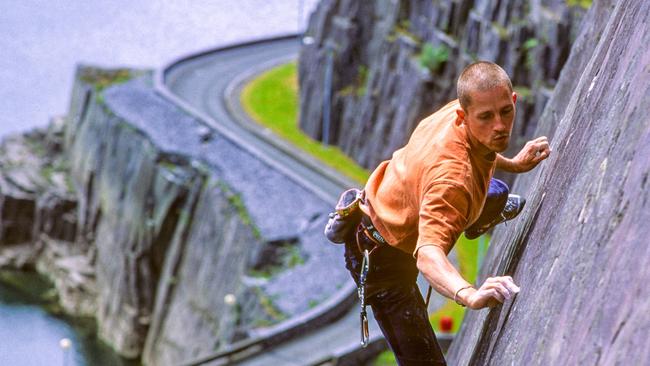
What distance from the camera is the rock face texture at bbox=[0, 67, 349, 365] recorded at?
53.2 m

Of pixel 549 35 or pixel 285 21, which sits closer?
pixel 549 35

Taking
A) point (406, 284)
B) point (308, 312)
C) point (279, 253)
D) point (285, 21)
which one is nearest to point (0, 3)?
point (285, 21)

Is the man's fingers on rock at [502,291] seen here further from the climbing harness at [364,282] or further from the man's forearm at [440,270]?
the climbing harness at [364,282]

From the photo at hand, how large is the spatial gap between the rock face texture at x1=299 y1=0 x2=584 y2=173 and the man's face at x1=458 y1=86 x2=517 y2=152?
40002 millimetres

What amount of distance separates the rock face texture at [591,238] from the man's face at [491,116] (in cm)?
77

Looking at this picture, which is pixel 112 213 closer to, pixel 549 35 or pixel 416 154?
pixel 549 35

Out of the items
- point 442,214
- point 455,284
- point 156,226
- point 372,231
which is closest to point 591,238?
point 455,284

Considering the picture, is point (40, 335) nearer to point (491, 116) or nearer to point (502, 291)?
point (491, 116)

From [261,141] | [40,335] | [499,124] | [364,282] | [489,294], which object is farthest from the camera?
[40,335]

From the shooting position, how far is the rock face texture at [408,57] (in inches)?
1996

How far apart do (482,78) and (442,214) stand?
1.15 meters

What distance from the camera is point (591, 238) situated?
8.56 m

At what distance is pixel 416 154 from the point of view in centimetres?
1005

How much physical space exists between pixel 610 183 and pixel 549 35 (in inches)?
1676
